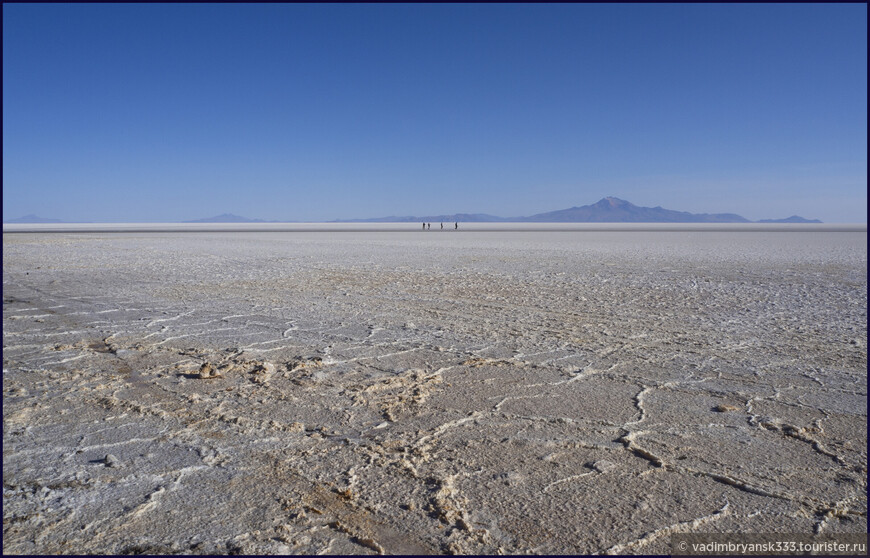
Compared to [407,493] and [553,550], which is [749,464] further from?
[407,493]

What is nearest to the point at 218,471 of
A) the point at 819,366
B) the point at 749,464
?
the point at 749,464

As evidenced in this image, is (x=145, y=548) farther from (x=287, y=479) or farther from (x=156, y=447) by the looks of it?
(x=156, y=447)

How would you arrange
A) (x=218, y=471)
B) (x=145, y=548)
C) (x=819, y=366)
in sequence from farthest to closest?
(x=819, y=366) < (x=218, y=471) < (x=145, y=548)

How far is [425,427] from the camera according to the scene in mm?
3479

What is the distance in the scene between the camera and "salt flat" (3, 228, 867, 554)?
8.03 ft

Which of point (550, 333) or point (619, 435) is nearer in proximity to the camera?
point (619, 435)

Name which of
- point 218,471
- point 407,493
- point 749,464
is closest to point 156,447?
point 218,471

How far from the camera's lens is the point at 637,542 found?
233 centimetres

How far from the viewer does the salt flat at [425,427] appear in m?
2.45

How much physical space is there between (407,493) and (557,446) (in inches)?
36.5

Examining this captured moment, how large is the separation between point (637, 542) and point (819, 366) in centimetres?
334

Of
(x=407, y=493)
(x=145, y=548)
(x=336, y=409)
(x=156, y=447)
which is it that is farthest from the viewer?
(x=336, y=409)

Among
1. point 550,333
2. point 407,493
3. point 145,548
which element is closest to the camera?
point 145,548

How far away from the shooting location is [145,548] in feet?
7.44
